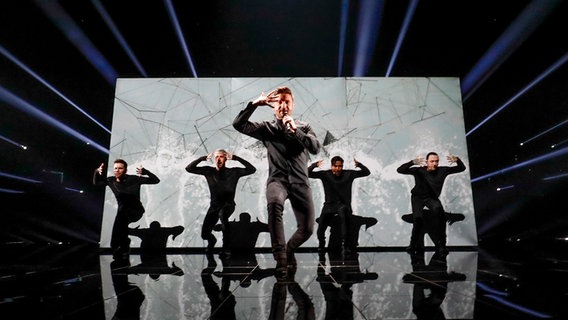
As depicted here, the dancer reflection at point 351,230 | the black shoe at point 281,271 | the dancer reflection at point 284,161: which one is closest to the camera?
the black shoe at point 281,271

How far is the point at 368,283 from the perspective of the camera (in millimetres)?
2262

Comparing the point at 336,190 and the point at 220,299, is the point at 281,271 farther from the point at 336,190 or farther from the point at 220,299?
the point at 336,190

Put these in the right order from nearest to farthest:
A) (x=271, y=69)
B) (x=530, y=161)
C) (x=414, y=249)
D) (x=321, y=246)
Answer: (x=530, y=161) < (x=414, y=249) < (x=321, y=246) < (x=271, y=69)

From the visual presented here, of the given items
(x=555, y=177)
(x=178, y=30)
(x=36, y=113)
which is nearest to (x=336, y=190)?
(x=555, y=177)

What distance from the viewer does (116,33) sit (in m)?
5.02

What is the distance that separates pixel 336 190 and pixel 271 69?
7.82 feet

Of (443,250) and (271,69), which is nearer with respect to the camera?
(443,250)

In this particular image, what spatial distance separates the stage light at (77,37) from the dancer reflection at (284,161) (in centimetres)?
338

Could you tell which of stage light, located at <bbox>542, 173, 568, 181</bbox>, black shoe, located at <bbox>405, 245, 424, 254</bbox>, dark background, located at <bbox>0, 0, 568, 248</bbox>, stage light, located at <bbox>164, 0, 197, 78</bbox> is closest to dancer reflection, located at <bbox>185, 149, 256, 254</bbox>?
stage light, located at <bbox>164, 0, 197, 78</bbox>

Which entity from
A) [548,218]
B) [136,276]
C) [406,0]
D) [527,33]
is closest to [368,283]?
[136,276]

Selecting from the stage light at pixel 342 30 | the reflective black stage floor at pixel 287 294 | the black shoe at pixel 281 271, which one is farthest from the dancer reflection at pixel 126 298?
the stage light at pixel 342 30

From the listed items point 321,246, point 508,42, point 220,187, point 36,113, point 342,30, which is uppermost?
point 342,30

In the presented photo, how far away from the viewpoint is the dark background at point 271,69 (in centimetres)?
446

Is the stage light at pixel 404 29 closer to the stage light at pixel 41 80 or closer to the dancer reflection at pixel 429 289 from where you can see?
the dancer reflection at pixel 429 289
